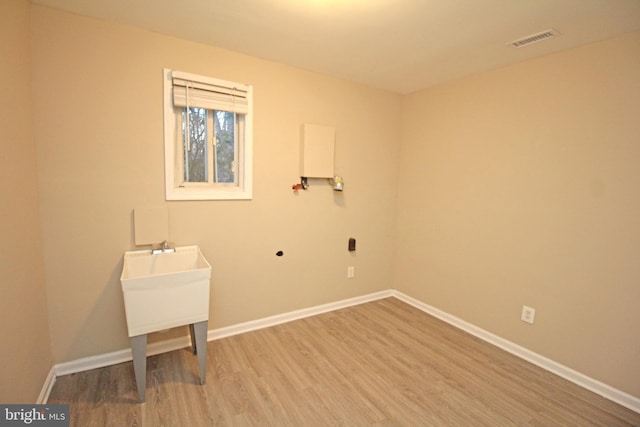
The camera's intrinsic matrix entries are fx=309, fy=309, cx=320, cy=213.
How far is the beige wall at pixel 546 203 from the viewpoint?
2.02 meters

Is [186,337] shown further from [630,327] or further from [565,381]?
[630,327]

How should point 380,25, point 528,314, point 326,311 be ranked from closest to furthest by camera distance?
point 380,25
point 528,314
point 326,311

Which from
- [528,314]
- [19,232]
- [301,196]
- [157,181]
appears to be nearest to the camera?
[19,232]

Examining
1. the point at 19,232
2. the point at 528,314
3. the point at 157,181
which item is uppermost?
the point at 157,181

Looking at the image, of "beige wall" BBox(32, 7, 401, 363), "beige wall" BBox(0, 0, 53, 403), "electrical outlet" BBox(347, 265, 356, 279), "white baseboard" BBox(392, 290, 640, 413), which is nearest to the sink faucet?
"beige wall" BBox(32, 7, 401, 363)

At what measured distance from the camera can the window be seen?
2.28 meters

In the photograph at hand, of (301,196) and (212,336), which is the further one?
(301,196)

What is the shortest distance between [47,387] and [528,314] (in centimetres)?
343

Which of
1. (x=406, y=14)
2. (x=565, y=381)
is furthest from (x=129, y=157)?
(x=565, y=381)

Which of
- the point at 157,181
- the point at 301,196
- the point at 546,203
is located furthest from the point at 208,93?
the point at 546,203

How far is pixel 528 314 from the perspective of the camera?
249cm

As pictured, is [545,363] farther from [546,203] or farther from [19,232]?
[19,232]

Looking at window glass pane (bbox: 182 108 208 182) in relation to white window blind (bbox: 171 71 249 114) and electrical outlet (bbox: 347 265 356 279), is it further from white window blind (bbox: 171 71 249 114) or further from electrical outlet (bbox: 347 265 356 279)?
electrical outlet (bbox: 347 265 356 279)

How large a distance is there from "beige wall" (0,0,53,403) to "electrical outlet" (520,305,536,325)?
326 centimetres
